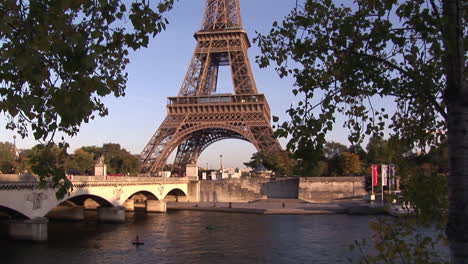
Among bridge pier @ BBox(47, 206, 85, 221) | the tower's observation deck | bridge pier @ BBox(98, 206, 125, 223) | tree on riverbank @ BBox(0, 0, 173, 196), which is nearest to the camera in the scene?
tree on riverbank @ BBox(0, 0, 173, 196)

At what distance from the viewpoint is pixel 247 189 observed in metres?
68.1

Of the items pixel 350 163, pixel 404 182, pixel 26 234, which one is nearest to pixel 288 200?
pixel 350 163

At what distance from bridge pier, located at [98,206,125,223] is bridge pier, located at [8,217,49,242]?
12693mm

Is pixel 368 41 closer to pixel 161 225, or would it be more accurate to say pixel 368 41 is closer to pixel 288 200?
pixel 161 225

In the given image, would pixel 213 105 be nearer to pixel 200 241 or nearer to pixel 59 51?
pixel 200 241

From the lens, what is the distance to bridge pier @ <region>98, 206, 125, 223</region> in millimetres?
43219

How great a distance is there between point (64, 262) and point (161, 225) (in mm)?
16559

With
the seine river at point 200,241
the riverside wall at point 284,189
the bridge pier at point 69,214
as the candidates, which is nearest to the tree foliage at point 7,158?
the bridge pier at point 69,214

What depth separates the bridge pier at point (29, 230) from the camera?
30.2 meters

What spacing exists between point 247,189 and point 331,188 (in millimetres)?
11657

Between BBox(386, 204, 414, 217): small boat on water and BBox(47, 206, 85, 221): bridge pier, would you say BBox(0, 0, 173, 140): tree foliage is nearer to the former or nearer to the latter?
BBox(386, 204, 414, 217): small boat on water

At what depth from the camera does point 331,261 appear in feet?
77.2

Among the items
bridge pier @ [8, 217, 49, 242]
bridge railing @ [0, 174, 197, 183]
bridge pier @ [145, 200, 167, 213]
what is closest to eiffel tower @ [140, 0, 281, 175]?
bridge railing @ [0, 174, 197, 183]

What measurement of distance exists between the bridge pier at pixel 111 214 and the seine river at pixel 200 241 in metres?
0.82
